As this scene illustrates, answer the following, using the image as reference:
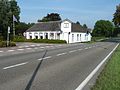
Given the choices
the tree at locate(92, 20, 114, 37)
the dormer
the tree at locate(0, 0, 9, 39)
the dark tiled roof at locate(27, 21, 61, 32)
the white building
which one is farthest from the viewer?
the tree at locate(92, 20, 114, 37)

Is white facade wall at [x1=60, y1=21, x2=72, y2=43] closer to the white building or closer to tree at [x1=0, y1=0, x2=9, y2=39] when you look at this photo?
the white building

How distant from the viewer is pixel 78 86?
9.76 meters

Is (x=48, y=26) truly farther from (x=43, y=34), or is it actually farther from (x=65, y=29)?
(x=65, y=29)

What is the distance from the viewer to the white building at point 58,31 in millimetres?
78125

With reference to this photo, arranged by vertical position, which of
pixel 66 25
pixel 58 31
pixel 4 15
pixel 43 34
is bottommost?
pixel 43 34

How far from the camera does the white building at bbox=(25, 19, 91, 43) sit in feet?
256

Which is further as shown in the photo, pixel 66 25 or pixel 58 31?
pixel 66 25

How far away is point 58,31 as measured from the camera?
77.7m

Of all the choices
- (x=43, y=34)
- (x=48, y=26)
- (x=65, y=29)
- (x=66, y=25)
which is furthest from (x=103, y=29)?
(x=65, y=29)

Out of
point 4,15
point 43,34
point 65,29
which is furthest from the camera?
point 43,34

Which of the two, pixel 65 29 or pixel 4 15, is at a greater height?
pixel 4 15

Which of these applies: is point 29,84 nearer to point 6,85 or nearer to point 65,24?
point 6,85

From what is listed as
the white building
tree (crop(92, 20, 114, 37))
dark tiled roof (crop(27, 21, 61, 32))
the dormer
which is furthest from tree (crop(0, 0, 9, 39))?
tree (crop(92, 20, 114, 37))

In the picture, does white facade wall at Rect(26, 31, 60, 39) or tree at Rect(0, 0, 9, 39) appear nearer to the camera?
tree at Rect(0, 0, 9, 39)
